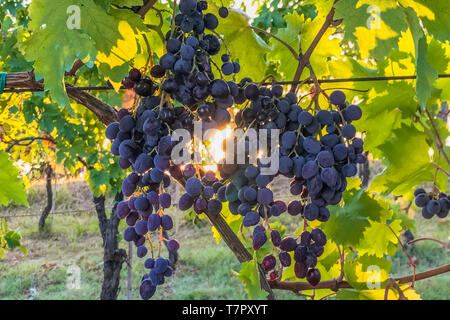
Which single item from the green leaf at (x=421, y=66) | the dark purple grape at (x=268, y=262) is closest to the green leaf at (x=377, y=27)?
the green leaf at (x=421, y=66)

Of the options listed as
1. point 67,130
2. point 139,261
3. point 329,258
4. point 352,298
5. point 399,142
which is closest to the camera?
point 352,298

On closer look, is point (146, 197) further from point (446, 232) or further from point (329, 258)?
point (446, 232)

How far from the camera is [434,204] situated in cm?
100

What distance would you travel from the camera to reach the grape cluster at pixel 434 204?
1.00 metres

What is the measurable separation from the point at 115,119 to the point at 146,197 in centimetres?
22

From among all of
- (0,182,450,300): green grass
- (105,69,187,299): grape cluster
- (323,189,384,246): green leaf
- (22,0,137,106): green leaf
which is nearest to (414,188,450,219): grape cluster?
(323,189,384,246): green leaf

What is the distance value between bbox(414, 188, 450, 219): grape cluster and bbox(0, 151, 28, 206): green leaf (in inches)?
36.9

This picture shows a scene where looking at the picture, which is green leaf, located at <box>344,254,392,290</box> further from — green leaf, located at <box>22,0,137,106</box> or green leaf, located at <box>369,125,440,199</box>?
green leaf, located at <box>22,0,137,106</box>

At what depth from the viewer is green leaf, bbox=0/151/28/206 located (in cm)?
104

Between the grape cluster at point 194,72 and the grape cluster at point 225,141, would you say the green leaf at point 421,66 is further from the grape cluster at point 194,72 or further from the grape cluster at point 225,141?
the grape cluster at point 194,72

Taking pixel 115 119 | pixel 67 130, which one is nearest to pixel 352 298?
pixel 115 119

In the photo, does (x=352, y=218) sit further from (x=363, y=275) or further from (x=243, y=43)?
(x=243, y=43)

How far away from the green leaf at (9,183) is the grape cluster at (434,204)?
0.94 meters

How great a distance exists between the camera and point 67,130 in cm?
282
